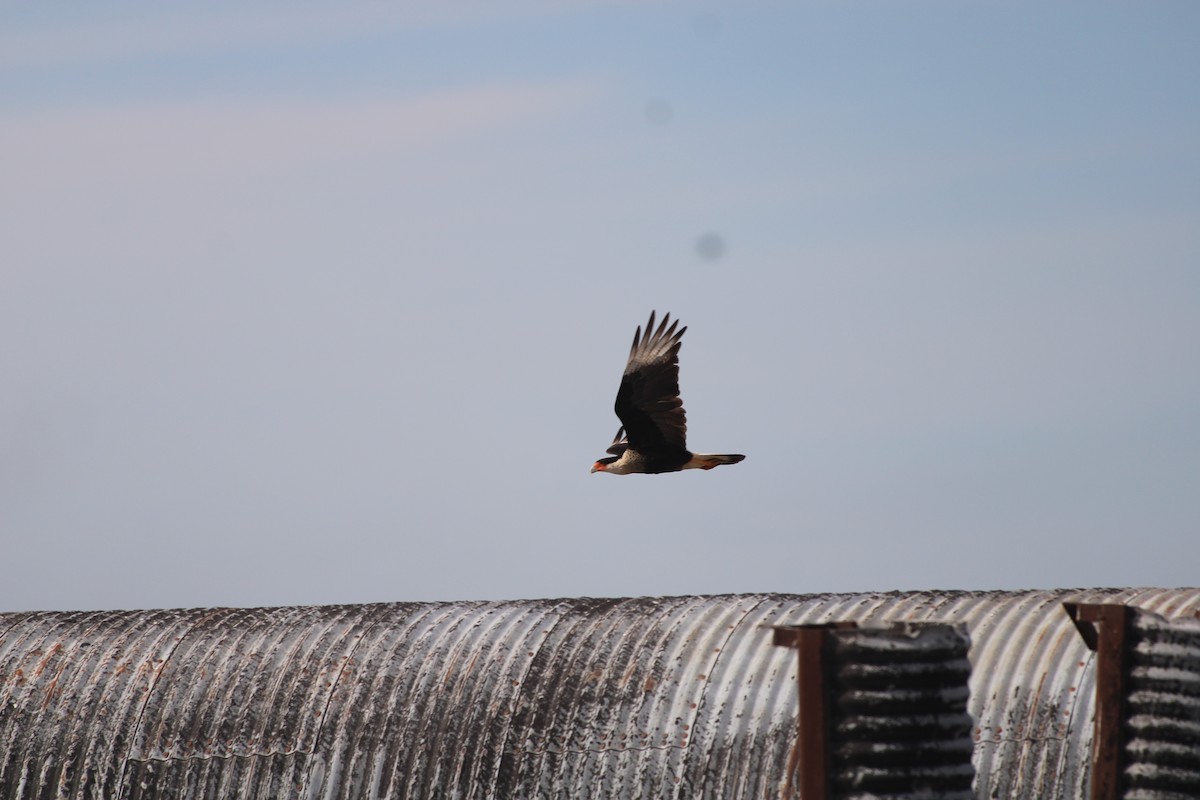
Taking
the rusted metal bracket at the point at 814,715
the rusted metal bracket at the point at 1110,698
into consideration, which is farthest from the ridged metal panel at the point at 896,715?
the rusted metal bracket at the point at 1110,698

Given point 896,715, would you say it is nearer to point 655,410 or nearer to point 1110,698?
point 1110,698

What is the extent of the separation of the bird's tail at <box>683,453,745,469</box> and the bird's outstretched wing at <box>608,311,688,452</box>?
0.28 meters

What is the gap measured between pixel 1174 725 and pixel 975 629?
6704 millimetres

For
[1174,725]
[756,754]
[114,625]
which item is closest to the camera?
[1174,725]

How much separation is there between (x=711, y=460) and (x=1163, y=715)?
400 inches

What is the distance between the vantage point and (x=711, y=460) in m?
16.7

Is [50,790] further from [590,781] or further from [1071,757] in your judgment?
[1071,757]

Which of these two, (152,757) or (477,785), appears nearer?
(477,785)

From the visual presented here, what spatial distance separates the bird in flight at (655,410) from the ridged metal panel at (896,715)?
30.6 ft

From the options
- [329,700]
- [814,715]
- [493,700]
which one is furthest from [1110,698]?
[329,700]

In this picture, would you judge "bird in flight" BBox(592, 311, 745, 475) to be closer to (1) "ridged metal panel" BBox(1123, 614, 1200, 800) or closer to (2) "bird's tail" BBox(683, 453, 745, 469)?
(2) "bird's tail" BBox(683, 453, 745, 469)

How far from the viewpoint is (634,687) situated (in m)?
13.5

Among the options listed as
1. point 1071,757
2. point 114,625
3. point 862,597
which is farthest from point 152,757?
point 1071,757

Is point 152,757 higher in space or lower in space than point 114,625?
lower
